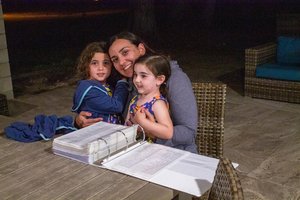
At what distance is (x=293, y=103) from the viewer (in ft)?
18.5

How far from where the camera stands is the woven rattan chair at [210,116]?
102 inches

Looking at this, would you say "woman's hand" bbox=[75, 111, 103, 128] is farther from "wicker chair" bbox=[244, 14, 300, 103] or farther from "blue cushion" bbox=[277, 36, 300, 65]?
"blue cushion" bbox=[277, 36, 300, 65]

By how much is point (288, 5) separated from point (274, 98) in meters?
13.4

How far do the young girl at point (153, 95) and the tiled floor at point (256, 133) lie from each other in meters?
0.81

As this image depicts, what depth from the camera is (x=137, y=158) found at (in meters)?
1.84

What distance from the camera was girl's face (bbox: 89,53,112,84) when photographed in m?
2.53

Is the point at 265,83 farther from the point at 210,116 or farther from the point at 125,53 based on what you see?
the point at 125,53

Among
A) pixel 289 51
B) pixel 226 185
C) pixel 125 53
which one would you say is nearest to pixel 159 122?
pixel 125 53

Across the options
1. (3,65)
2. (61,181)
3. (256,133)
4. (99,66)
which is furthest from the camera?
(3,65)

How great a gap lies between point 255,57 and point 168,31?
8404 millimetres

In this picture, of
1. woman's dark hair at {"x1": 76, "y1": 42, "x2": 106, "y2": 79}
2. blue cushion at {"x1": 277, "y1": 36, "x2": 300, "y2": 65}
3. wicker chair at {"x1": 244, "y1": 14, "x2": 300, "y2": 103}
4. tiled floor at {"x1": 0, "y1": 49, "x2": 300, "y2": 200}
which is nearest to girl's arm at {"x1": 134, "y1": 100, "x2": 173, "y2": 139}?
woman's dark hair at {"x1": 76, "y1": 42, "x2": 106, "y2": 79}

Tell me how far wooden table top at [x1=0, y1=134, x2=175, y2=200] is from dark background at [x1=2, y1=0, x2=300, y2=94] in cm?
649

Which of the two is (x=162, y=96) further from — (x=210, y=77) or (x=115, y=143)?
(x=210, y=77)

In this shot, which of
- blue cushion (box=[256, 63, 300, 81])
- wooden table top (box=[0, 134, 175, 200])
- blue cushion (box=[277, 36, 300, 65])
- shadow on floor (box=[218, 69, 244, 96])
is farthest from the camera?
shadow on floor (box=[218, 69, 244, 96])
